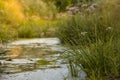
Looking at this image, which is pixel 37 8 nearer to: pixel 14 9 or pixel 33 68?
pixel 14 9

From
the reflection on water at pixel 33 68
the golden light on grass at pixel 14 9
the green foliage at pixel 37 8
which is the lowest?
the green foliage at pixel 37 8

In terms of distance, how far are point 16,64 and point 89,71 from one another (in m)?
2.17

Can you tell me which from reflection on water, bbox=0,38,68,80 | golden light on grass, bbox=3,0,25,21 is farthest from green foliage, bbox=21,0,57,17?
reflection on water, bbox=0,38,68,80

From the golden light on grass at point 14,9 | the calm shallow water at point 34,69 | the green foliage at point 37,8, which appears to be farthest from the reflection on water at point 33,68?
the green foliage at point 37,8

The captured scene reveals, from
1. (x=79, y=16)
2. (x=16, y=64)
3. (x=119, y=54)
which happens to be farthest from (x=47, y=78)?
(x=79, y=16)

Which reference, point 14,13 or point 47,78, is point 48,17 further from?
point 47,78

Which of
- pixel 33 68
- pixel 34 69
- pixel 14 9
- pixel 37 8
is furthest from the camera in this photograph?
pixel 37 8

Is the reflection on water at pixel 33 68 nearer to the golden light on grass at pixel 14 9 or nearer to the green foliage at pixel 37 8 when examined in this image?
the golden light on grass at pixel 14 9

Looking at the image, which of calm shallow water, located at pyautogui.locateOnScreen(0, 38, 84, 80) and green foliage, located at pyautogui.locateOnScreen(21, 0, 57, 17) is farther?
green foliage, located at pyautogui.locateOnScreen(21, 0, 57, 17)

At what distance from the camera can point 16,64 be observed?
24.7ft

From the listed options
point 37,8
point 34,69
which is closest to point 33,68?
point 34,69

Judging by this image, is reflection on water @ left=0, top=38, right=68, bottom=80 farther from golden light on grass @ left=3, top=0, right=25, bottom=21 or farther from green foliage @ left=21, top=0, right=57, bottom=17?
green foliage @ left=21, top=0, right=57, bottom=17

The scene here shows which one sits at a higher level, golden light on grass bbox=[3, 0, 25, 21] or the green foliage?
golden light on grass bbox=[3, 0, 25, 21]

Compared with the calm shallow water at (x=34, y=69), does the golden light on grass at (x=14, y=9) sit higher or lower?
lower
